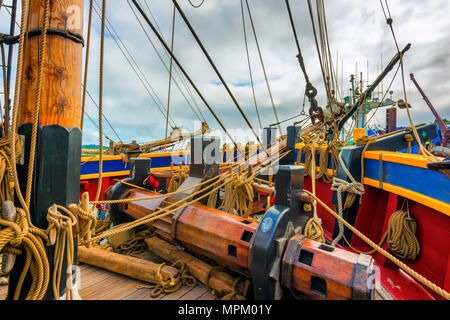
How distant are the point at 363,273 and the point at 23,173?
6.77 ft

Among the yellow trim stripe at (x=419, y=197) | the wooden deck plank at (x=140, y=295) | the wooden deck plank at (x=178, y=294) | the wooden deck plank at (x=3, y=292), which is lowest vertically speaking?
the wooden deck plank at (x=3, y=292)

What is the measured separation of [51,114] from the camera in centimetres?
152

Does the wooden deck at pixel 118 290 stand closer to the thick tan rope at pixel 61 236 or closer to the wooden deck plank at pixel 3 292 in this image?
the wooden deck plank at pixel 3 292

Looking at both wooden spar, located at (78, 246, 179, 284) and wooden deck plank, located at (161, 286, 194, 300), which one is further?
wooden spar, located at (78, 246, 179, 284)

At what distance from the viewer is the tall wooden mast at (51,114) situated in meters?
1.48

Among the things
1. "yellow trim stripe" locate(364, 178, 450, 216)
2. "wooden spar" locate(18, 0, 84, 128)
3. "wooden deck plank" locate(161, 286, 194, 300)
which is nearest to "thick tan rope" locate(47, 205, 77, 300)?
"wooden spar" locate(18, 0, 84, 128)

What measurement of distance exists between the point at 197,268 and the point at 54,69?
5.99 feet

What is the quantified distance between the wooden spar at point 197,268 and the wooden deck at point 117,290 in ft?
0.32

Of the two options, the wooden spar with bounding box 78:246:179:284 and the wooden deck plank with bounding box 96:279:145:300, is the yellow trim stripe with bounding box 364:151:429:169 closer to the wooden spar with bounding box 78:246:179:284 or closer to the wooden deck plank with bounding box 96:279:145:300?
the wooden spar with bounding box 78:246:179:284

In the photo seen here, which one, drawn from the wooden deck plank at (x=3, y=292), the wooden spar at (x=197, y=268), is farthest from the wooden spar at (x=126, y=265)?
the wooden deck plank at (x=3, y=292)

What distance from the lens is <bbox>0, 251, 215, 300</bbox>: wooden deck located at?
1.92m

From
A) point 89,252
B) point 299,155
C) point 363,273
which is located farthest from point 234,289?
point 299,155

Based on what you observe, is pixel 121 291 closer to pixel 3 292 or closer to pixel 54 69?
pixel 3 292

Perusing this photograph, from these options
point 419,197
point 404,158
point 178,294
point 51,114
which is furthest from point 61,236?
point 404,158
